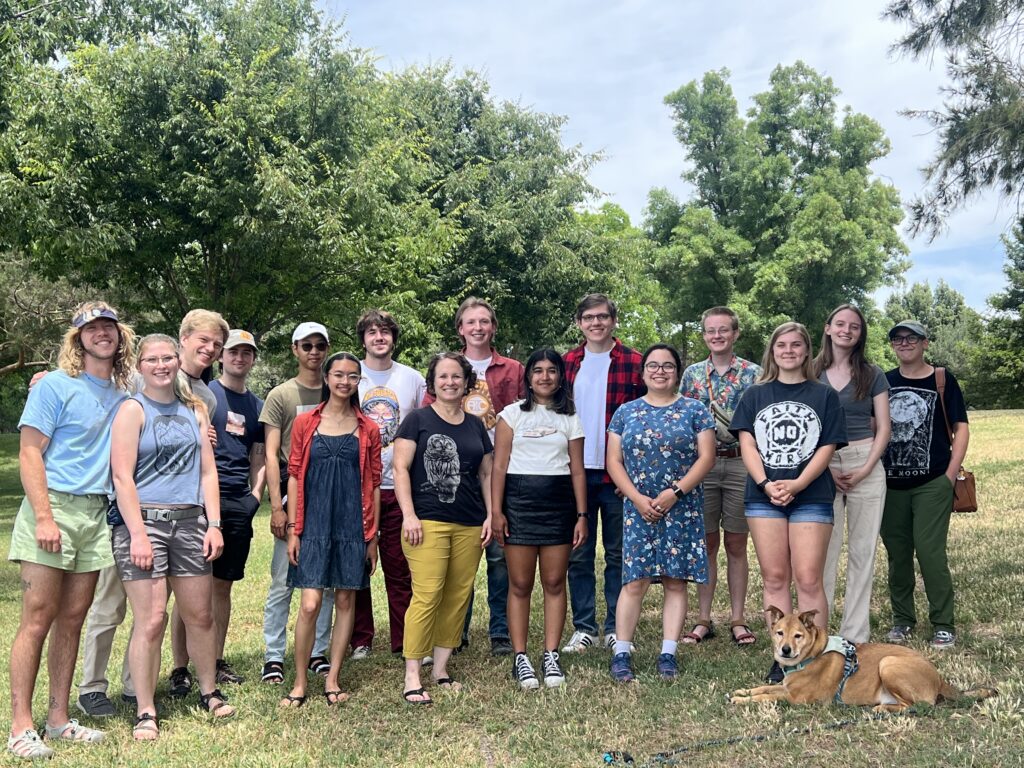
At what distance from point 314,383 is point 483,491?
1309 millimetres

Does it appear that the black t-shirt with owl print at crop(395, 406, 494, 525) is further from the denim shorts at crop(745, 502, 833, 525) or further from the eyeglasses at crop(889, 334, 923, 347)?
the eyeglasses at crop(889, 334, 923, 347)

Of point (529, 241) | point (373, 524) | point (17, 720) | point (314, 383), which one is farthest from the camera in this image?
point (529, 241)

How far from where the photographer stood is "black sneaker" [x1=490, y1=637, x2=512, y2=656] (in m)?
6.23

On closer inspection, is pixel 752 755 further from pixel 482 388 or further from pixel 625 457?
pixel 482 388

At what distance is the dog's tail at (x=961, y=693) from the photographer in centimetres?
460

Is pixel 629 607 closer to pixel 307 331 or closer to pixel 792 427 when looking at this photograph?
pixel 792 427

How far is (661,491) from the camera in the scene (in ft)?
17.9

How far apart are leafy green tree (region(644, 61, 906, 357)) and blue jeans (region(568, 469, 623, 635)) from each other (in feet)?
98.5

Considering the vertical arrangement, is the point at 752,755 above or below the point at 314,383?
below

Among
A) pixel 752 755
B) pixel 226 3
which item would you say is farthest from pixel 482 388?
pixel 226 3

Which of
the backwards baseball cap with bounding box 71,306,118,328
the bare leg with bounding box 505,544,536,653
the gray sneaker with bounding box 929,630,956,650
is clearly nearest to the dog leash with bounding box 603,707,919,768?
the bare leg with bounding box 505,544,536,653

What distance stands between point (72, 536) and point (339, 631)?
5.21 ft

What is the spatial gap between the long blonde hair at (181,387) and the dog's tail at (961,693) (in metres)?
4.32

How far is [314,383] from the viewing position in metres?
5.70
